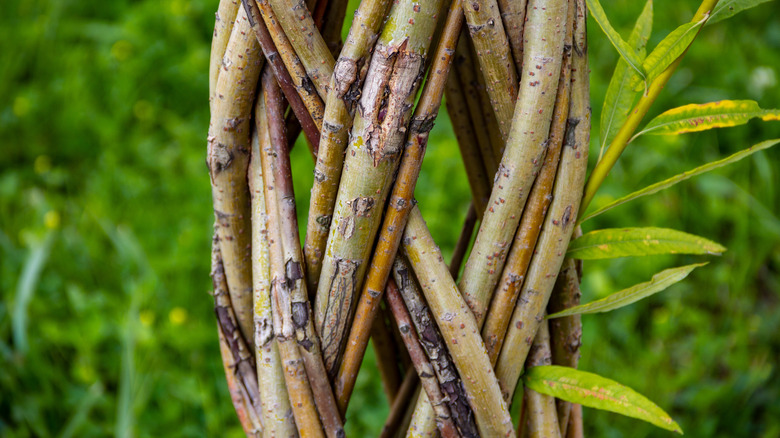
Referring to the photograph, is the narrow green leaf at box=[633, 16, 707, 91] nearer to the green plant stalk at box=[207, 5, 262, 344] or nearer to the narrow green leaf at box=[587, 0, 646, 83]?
the narrow green leaf at box=[587, 0, 646, 83]

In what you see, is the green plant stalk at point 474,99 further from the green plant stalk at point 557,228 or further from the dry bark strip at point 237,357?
the dry bark strip at point 237,357

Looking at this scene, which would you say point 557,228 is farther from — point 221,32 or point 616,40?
point 221,32

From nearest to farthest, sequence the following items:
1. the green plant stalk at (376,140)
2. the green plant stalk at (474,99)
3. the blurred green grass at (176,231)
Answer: the green plant stalk at (376,140) → the green plant stalk at (474,99) → the blurred green grass at (176,231)

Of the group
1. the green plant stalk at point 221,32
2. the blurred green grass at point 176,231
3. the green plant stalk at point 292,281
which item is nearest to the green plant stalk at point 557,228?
the green plant stalk at point 292,281

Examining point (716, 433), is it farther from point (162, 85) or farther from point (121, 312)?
point (162, 85)

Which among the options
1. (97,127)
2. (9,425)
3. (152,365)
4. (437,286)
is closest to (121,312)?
(152,365)


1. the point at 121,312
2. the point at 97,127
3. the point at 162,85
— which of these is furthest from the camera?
the point at 162,85
